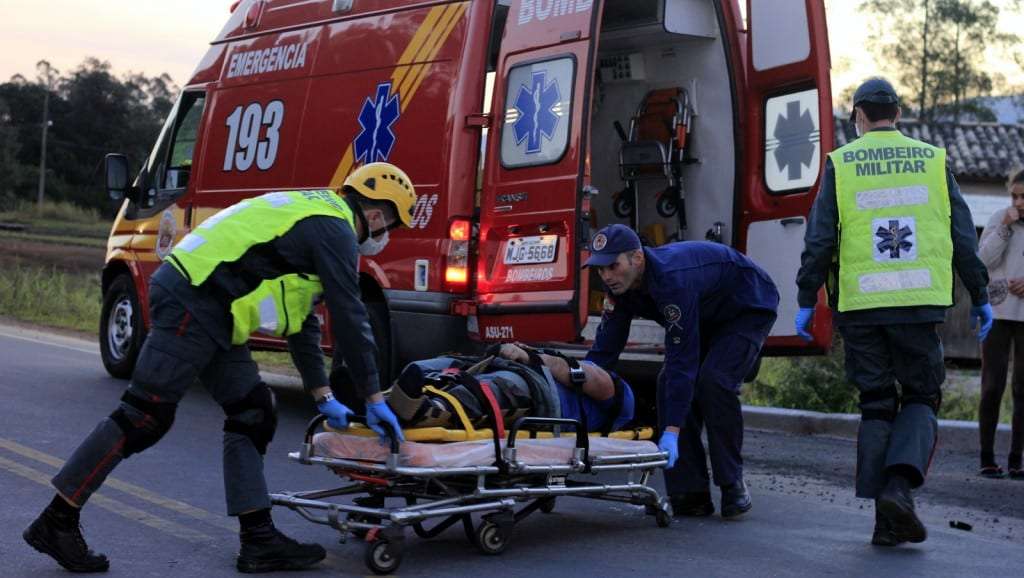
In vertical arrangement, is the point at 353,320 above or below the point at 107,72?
below

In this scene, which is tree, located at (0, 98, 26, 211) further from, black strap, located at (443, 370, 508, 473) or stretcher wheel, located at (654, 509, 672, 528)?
black strap, located at (443, 370, 508, 473)

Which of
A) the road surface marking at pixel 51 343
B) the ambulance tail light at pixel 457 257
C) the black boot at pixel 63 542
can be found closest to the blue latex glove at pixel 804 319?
the ambulance tail light at pixel 457 257

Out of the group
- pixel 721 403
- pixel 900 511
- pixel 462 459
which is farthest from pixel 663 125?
pixel 462 459

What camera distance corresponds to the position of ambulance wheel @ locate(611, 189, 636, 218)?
10477 millimetres

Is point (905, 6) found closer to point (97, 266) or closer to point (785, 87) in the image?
point (97, 266)

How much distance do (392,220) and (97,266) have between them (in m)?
30.2

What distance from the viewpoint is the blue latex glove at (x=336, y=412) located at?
5449 millimetres

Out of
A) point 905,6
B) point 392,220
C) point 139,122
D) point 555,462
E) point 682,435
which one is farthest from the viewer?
point 139,122


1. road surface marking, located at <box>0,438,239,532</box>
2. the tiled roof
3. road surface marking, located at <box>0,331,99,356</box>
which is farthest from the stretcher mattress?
the tiled roof

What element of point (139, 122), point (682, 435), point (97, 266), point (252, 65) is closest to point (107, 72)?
point (139, 122)

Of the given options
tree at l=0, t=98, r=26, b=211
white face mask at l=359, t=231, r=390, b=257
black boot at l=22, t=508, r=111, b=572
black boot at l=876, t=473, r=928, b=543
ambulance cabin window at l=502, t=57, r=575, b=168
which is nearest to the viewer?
black boot at l=22, t=508, r=111, b=572

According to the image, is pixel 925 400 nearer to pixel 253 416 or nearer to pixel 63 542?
pixel 253 416

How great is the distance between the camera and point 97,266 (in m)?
34.3

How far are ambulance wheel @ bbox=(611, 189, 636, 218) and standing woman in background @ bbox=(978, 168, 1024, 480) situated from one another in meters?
2.54
